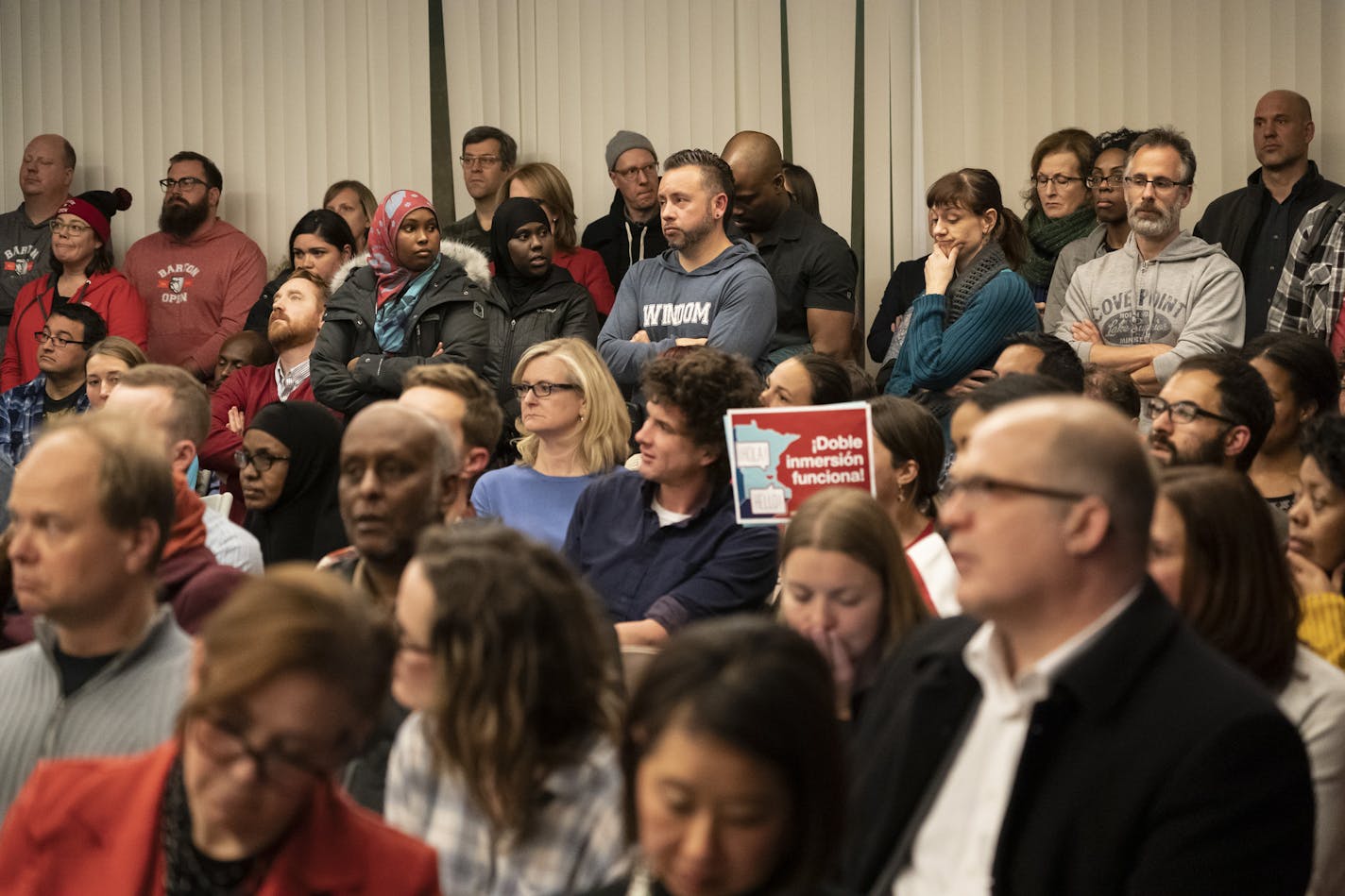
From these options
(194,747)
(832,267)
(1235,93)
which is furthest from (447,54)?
(194,747)

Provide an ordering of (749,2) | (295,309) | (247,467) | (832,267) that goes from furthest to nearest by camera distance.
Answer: (749,2) < (295,309) < (832,267) < (247,467)

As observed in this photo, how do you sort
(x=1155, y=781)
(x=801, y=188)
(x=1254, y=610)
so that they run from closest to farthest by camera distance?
(x=1155, y=781), (x=1254, y=610), (x=801, y=188)

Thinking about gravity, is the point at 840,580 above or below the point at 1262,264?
below

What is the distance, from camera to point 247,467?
4.33 m

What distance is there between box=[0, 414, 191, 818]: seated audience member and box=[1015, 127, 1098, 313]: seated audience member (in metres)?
4.14

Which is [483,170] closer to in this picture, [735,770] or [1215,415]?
[1215,415]

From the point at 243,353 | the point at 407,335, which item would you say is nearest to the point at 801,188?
the point at 407,335

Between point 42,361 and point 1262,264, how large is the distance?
14.8ft

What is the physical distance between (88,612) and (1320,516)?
2.26 meters

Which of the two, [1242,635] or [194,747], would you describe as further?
[1242,635]

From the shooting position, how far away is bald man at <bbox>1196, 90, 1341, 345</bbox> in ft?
19.1

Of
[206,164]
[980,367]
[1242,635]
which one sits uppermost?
[206,164]

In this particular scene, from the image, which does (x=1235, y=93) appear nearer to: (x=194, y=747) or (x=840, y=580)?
(x=840, y=580)

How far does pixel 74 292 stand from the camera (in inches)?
284
